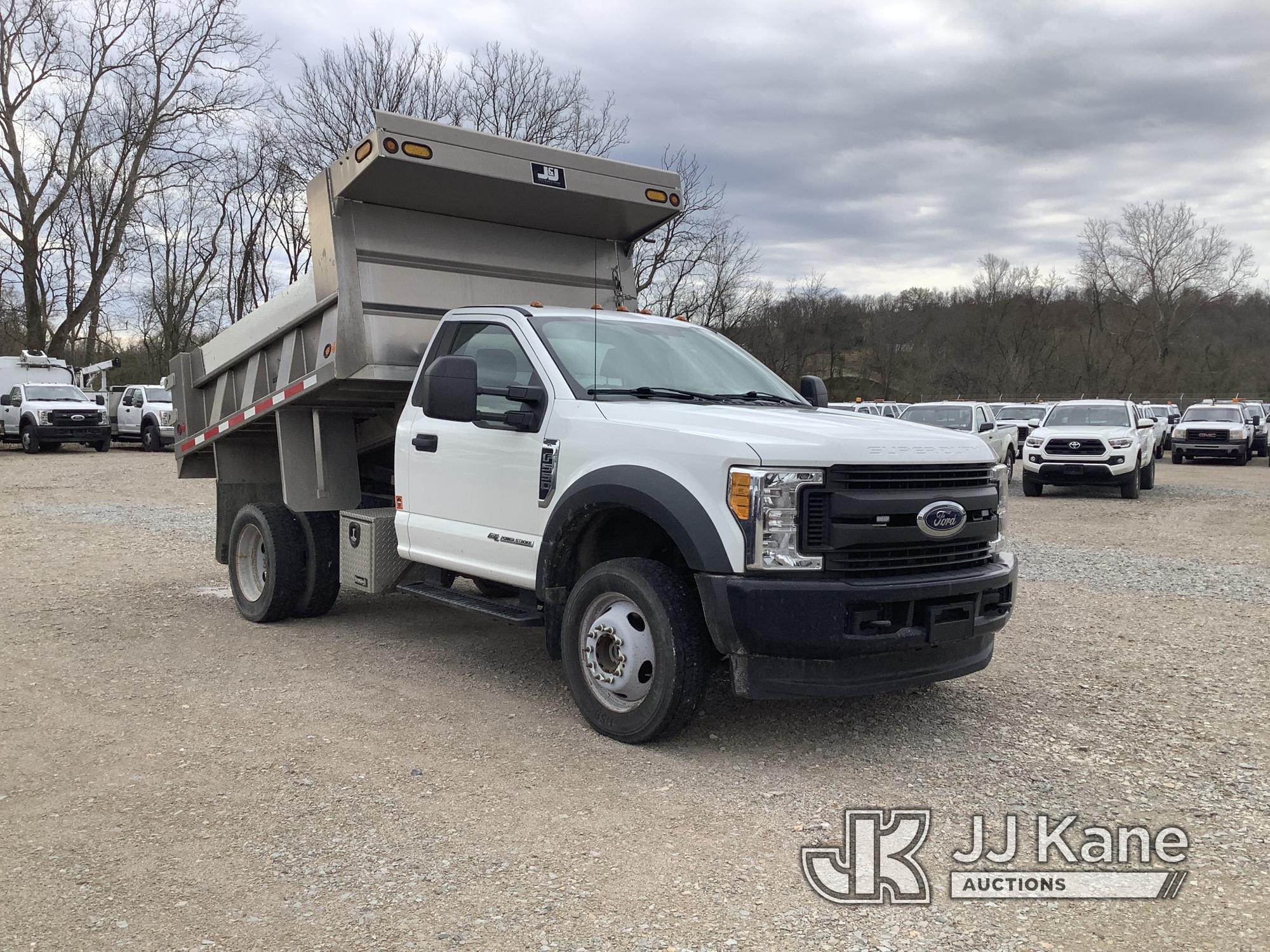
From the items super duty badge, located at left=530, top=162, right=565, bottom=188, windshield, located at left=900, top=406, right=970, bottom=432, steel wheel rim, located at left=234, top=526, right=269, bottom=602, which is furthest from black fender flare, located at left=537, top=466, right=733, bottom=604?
windshield, located at left=900, top=406, right=970, bottom=432

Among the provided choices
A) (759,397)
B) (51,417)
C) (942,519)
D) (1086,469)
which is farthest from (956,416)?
(51,417)

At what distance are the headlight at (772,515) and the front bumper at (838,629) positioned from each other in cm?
8

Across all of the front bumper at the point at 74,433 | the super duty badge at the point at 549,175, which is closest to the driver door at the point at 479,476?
the super duty badge at the point at 549,175

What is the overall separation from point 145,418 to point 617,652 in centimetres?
2989

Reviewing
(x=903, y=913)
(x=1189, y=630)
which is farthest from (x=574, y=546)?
(x=1189, y=630)

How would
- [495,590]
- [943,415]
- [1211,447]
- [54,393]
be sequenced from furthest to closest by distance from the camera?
[54,393], [1211,447], [943,415], [495,590]

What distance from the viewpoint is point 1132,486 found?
1795cm

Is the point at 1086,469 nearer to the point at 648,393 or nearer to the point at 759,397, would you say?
the point at 759,397

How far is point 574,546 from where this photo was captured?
5.13 m

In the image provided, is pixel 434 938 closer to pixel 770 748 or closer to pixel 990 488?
pixel 770 748

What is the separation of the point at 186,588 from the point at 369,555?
123 inches

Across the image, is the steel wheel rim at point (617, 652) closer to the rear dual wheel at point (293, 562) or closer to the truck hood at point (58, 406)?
the rear dual wheel at point (293, 562)

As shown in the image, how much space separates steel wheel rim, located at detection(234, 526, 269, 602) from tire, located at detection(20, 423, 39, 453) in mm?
24772

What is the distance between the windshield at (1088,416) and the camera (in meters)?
18.7
